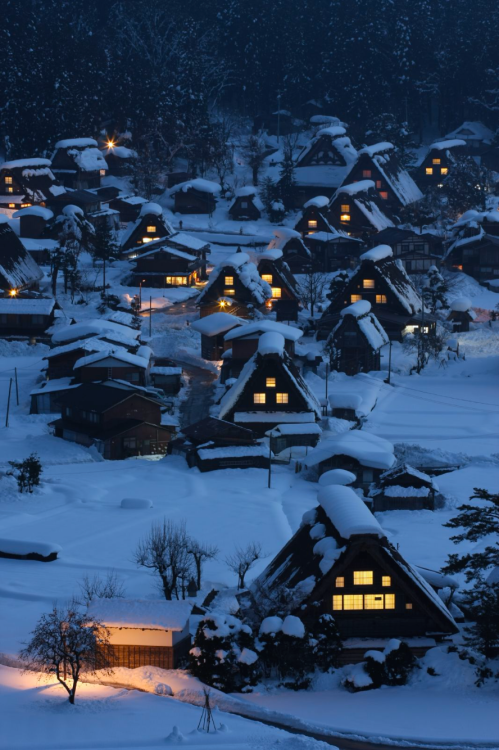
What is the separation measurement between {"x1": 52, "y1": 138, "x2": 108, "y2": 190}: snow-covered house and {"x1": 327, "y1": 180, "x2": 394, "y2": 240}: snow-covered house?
17.6 metres

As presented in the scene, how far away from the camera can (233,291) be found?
61906 mm

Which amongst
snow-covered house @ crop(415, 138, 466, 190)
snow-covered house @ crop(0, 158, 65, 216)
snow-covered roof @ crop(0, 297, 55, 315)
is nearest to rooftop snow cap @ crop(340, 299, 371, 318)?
snow-covered roof @ crop(0, 297, 55, 315)

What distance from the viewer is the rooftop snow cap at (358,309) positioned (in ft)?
181

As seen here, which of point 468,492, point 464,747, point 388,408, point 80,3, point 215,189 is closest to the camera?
point 464,747

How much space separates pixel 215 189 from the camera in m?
79.7

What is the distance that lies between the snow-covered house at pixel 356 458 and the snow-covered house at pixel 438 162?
43.6m

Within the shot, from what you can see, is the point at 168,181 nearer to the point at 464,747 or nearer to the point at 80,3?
the point at 80,3

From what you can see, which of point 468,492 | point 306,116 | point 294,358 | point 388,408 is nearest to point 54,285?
point 294,358

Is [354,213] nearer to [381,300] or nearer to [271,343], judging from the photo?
[381,300]

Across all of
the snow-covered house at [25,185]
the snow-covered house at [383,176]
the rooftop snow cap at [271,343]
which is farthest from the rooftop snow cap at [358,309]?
the snow-covered house at [25,185]

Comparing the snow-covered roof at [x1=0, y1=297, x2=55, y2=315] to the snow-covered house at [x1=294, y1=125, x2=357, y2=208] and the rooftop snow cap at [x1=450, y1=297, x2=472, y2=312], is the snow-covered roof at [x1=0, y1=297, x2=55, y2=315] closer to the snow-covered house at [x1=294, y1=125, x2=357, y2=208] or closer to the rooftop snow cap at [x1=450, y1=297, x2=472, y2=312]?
the rooftop snow cap at [x1=450, y1=297, x2=472, y2=312]

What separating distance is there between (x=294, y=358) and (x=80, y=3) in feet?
182

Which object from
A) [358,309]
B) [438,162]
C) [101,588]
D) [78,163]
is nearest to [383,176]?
[438,162]

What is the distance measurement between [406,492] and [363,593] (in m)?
13.3
